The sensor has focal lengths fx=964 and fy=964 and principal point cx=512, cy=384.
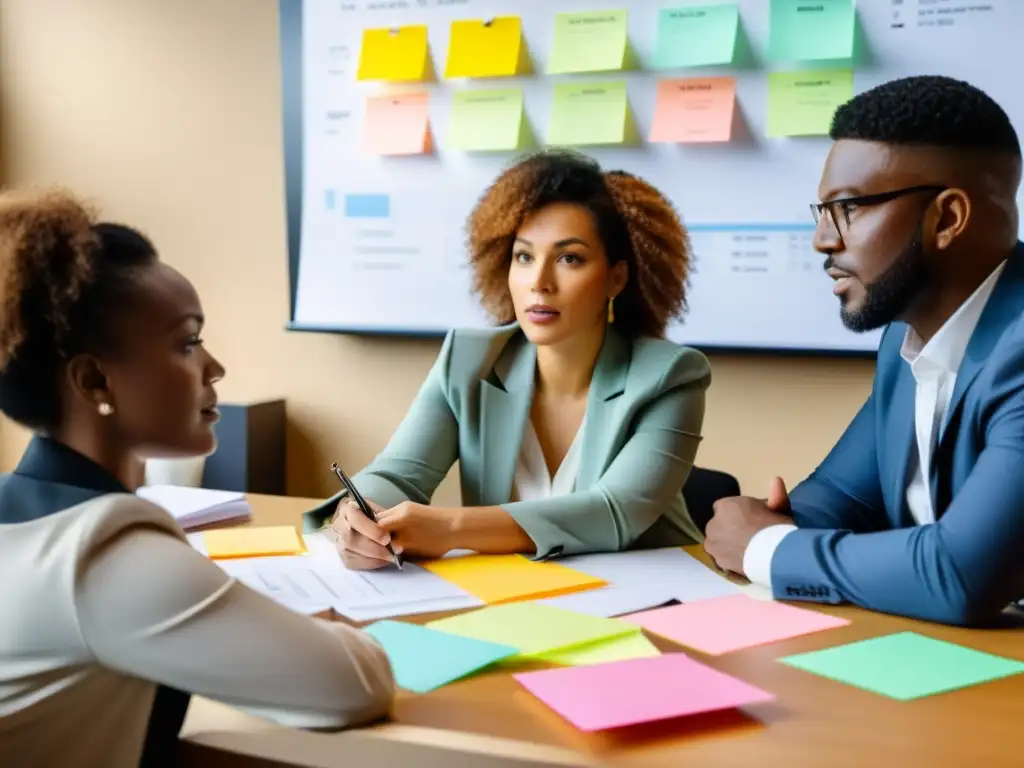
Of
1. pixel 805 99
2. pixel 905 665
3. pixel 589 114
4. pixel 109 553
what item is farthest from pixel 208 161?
pixel 905 665

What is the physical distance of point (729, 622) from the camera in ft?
3.63

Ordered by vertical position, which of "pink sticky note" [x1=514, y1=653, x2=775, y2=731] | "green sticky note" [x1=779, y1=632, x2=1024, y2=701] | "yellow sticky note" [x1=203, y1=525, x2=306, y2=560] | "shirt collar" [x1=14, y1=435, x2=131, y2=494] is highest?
"shirt collar" [x1=14, y1=435, x2=131, y2=494]

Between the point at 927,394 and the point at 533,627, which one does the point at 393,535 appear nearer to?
the point at 533,627

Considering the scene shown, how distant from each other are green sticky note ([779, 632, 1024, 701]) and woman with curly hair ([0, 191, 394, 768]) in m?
0.45

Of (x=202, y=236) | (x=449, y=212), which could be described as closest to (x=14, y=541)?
(x=449, y=212)

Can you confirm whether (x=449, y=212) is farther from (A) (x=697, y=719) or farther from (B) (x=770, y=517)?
(A) (x=697, y=719)

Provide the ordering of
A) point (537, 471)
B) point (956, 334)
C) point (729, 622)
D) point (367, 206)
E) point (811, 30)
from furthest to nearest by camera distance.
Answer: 1. point (367, 206)
2. point (811, 30)
3. point (537, 471)
4. point (956, 334)
5. point (729, 622)

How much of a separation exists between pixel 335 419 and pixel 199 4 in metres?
1.28

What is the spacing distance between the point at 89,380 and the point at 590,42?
185cm

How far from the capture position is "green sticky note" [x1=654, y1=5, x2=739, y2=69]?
2213mm

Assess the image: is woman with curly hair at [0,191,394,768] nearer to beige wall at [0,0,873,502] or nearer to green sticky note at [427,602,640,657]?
green sticky note at [427,602,640,657]

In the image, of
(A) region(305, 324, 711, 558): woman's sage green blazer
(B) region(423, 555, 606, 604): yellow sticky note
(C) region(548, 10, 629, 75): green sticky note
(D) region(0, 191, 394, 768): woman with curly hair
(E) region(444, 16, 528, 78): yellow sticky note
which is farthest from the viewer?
(E) region(444, 16, 528, 78): yellow sticky note

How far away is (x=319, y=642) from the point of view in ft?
2.49

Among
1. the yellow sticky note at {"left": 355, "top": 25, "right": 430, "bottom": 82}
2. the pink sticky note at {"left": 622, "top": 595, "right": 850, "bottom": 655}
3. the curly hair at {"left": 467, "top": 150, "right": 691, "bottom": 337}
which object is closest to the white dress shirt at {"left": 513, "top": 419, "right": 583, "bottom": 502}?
the curly hair at {"left": 467, "top": 150, "right": 691, "bottom": 337}
